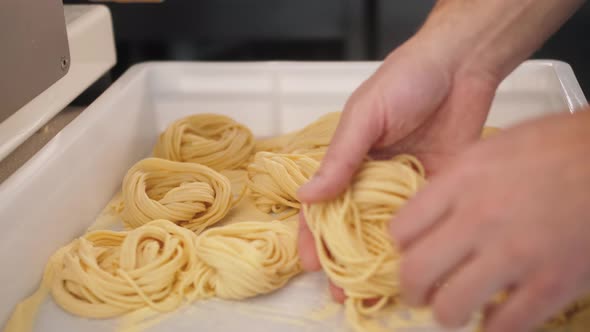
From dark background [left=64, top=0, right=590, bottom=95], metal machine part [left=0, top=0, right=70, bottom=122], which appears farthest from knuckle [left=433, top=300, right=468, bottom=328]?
dark background [left=64, top=0, right=590, bottom=95]

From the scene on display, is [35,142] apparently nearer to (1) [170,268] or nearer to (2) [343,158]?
(1) [170,268]

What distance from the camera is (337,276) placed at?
76 centimetres

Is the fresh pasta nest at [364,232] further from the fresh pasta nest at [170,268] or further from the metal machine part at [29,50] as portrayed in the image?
the metal machine part at [29,50]

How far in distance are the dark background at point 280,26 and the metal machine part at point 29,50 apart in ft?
3.00

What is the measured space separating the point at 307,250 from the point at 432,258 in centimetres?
26

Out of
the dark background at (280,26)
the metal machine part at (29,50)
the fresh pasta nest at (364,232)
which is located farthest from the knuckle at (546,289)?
the dark background at (280,26)

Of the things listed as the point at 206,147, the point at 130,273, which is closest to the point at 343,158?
the point at 130,273

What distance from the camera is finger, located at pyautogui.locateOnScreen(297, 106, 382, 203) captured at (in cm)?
74

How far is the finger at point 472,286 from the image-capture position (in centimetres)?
55

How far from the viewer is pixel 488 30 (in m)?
0.87

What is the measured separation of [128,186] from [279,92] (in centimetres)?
38

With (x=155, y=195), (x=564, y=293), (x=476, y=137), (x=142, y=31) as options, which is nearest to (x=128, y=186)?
(x=155, y=195)

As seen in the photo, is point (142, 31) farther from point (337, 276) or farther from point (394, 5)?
point (337, 276)

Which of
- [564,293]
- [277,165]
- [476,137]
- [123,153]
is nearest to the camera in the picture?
[564,293]
